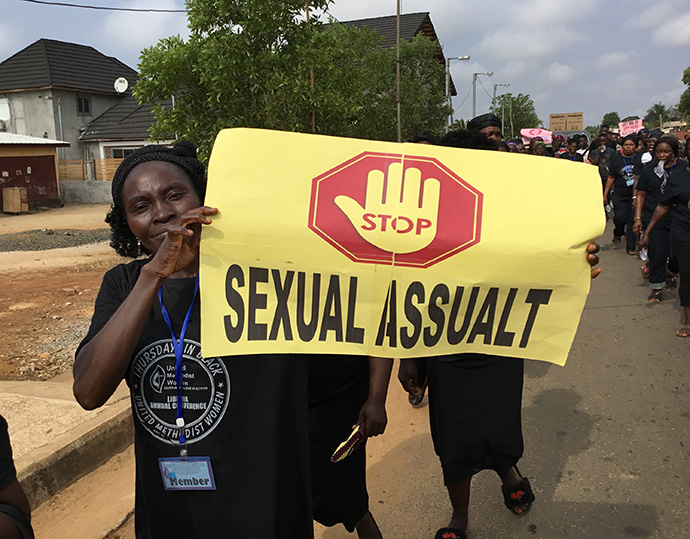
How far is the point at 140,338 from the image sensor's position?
62.5 inches

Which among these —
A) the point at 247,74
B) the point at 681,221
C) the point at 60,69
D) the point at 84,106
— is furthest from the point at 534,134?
the point at 60,69

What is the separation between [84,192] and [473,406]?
27381 mm

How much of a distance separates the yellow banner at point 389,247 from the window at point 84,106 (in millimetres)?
34581

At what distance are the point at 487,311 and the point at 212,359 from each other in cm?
79

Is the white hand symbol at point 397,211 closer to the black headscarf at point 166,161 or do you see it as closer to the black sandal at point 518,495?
the black headscarf at point 166,161

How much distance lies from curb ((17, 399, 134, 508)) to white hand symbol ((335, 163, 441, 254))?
2392mm

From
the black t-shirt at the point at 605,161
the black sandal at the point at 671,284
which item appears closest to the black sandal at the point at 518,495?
the black sandal at the point at 671,284

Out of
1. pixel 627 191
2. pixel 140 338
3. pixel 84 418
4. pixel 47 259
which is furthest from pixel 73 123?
pixel 140 338

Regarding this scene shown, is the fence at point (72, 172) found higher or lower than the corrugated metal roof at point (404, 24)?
lower

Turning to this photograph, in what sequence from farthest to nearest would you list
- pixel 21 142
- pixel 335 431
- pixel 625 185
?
pixel 21 142
pixel 625 185
pixel 335 431

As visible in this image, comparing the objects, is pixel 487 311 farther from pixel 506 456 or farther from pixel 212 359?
pixel 506 456

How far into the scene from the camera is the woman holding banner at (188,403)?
158 centimetres

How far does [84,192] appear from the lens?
88.4 feet

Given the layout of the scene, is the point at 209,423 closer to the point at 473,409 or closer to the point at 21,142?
the point at 473,409
